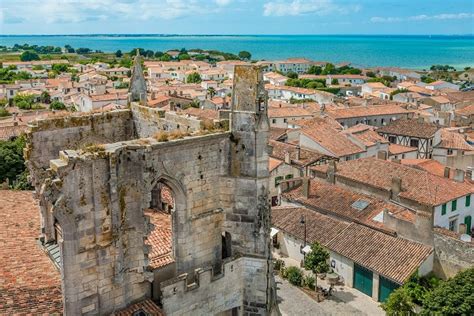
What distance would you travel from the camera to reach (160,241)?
17.3 meters

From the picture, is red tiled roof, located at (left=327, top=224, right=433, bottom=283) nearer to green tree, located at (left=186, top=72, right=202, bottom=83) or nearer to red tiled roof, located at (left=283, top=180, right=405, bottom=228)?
red tiled roof, located at (left=283, top=180, right=405, bottom=228)

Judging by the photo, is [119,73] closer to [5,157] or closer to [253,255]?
[5,157]

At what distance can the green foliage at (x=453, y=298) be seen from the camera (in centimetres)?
2412

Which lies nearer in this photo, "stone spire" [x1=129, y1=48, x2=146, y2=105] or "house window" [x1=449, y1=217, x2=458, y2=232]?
"stone spire" [x1=129, y1=48, x2=146, y2=105]

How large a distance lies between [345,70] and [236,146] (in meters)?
169

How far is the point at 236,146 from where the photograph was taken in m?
16.5

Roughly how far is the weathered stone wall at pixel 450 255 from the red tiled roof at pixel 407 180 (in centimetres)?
552

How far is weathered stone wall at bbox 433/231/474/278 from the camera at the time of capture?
29.4m

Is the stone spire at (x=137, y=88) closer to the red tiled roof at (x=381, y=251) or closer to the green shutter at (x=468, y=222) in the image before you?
the red tiled roof at (x=381, y=251)

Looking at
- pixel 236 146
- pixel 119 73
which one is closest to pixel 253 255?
pixel 236 146

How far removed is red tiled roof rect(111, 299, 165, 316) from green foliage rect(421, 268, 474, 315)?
15251mm

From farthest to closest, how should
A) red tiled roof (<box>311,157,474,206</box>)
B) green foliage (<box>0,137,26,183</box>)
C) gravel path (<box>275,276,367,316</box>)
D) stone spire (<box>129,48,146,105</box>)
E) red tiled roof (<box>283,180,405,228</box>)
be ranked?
green foliage (<box>0,137,26,183</box>) → red tiled roof (<box>311,157,474,206</box>) → red tiled roof (<box>283,180,405,228</box>) → gravel path (<box>275,276,367,316</box>) → stone spire (<box>129,48,146,105</box>)

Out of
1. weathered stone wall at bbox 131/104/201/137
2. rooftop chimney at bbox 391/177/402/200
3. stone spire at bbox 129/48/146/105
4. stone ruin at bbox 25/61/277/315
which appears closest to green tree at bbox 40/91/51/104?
rooftop chimney at bbox 391/177/402/200

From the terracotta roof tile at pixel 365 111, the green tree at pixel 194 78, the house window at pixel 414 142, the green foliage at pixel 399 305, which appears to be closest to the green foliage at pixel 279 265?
the green foliage at pixel 399 305
